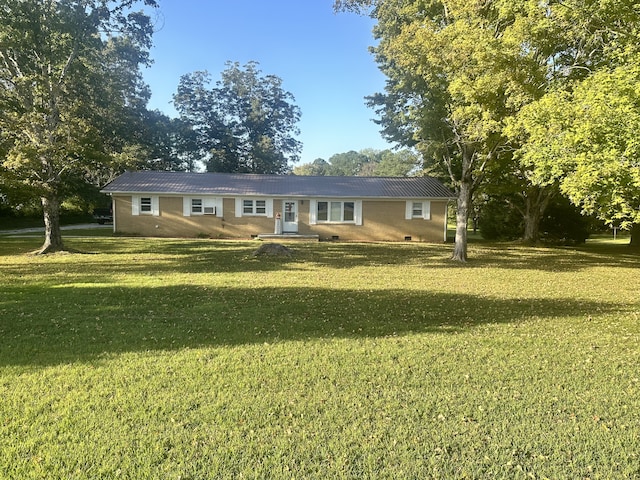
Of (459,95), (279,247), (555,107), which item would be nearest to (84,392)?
(555,107)

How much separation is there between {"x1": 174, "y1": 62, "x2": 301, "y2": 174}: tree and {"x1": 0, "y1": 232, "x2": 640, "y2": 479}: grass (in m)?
37.8

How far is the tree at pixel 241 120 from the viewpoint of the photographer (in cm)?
4578

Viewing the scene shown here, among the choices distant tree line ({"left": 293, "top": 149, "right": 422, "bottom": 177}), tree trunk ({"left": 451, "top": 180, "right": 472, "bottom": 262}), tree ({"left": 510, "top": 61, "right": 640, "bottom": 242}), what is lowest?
tree trunk ({"left": 451, "top": 180, "right": 472, "bottom": 262})

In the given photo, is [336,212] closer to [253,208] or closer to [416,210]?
[416,210]

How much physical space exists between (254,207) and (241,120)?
1075 inches

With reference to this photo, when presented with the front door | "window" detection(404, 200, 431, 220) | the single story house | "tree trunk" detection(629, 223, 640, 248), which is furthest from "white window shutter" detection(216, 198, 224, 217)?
"tree trunk" detection(629, 223, 640, 248)

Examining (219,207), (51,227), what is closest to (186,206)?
(219,207)

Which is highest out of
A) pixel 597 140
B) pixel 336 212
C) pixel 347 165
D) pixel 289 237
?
pixel 347 165

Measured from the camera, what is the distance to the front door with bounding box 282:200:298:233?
2428cm

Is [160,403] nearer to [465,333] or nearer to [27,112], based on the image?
[465,333]

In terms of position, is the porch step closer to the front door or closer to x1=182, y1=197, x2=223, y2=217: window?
the front door

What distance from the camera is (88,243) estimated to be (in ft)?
62.6

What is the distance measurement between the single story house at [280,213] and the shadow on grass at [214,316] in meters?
15.0

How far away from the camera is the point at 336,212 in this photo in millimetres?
24453
